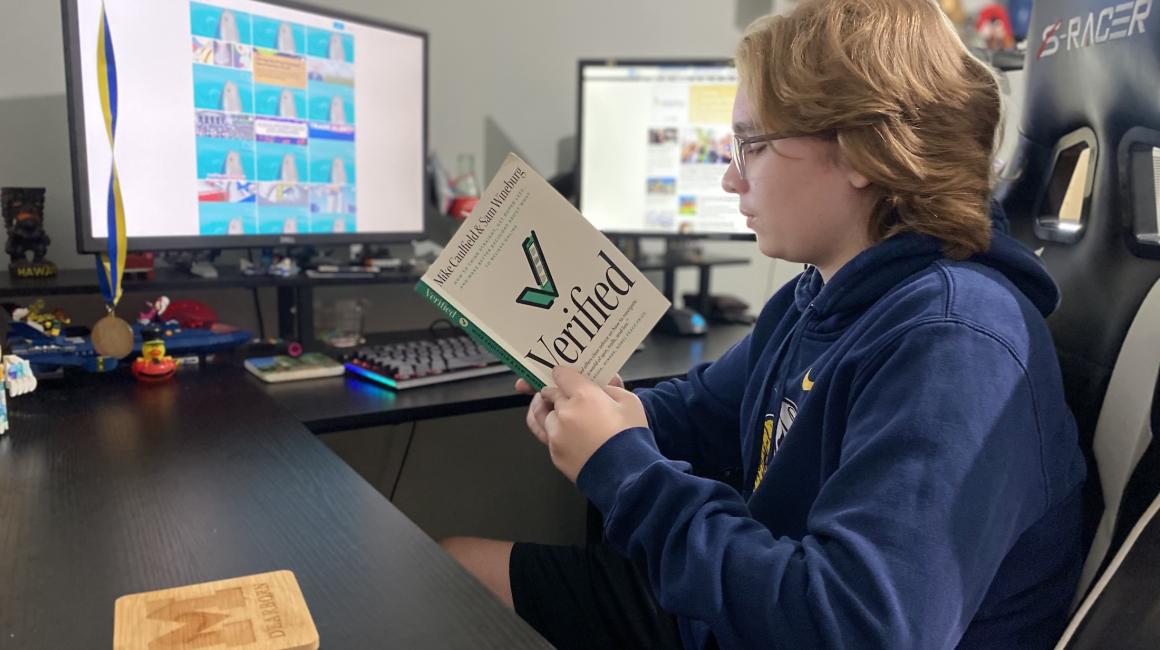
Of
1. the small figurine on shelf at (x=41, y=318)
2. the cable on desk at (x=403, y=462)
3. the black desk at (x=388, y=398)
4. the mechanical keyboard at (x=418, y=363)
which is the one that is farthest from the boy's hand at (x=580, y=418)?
the cable on desk at (x=403, y=462)

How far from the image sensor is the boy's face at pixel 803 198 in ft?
2.60

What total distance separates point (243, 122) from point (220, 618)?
973 millimetres

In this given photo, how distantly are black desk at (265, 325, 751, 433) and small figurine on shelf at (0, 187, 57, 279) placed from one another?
15.6 inches

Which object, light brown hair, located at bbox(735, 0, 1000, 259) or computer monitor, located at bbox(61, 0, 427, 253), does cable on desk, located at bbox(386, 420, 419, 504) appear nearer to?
computer monitor, located at bbox(61, 0, 427, 253)

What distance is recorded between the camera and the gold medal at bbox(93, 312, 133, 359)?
1189 millimetres

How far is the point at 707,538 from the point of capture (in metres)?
0.66

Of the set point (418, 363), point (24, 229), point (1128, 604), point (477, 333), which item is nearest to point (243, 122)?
point (24, 229)

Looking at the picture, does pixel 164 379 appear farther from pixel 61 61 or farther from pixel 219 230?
pixel 61 61

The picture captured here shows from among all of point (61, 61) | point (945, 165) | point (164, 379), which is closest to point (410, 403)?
point (164, 379)

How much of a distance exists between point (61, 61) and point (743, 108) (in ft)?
3.84

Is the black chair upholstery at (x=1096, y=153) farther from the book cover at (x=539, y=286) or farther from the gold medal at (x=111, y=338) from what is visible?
the gold medal at (x=111, y=338)

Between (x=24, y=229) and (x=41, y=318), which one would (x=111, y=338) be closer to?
(x=41, y=318)

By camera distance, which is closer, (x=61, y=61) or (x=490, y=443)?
(x=61, y=61)

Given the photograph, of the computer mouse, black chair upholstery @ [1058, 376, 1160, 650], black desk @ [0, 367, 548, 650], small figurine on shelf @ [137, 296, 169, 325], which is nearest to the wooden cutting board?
black desk @ [0, 367, 548, 650]
